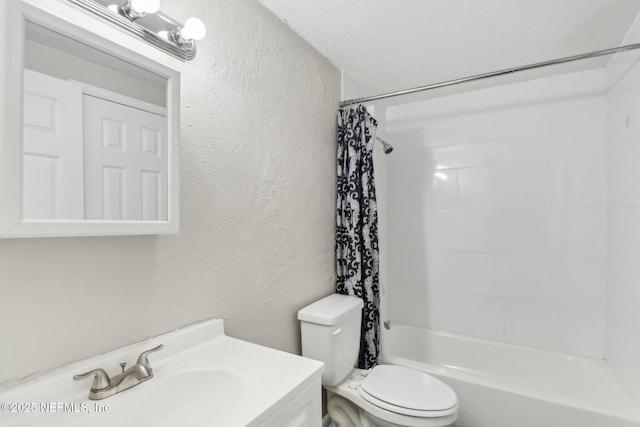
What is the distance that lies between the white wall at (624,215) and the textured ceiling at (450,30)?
216mm

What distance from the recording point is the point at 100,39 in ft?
2.61

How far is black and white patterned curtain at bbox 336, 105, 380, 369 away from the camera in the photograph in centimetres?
189

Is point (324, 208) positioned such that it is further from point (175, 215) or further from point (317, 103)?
point (175, 215)

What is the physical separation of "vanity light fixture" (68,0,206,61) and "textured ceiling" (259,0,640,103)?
0.56 m

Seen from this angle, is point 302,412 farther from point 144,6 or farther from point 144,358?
point 144,6

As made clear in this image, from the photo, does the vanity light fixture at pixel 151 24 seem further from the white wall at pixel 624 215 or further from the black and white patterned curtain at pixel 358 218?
the white wall at pixel 624 215

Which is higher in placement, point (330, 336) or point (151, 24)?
point (151, 24)

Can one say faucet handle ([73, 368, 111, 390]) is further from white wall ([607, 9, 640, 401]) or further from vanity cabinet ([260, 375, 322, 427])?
white wall ([607, 9, 640, 401])

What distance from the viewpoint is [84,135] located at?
0.78 m

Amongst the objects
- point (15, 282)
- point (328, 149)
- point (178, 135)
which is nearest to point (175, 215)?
point (178, 135)

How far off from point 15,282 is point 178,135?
555mm

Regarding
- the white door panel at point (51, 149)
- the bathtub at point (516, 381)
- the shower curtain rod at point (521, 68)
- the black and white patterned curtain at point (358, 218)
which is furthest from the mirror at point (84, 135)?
the bathtub at point (516, 381)

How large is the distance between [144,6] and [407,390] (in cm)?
182

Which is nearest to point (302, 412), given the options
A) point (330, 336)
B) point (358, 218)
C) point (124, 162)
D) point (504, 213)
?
point (330, 336)
